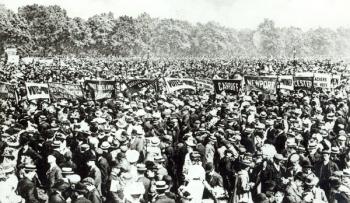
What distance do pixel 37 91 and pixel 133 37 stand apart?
83948 millimetres

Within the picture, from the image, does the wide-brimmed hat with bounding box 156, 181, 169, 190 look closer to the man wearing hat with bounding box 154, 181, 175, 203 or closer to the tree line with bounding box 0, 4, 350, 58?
the man wearing hat with bounding box 154, 181, 175, 203

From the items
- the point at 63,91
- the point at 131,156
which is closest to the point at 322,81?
the point at 63,91

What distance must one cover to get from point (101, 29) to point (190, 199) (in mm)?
89158

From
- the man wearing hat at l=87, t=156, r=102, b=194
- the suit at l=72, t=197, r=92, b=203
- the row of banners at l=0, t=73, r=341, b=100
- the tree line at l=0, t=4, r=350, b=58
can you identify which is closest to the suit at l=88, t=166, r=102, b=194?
the man wearing hat at l=87, t=156, r=102, b=194

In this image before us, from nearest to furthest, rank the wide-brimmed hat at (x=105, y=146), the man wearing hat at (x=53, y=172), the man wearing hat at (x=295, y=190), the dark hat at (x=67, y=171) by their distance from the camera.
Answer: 1. the man wearing hat at (x=295, y=190)
2. the dark hat at (x=67, y=171)
3. the man wearing hat at (x=53, y=172)
4. the wide-brimmed hat at (x=105, y=146)

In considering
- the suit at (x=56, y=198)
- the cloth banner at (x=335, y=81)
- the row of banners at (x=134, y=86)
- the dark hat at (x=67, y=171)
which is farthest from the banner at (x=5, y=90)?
the cloth banner at (x=335, y=81)

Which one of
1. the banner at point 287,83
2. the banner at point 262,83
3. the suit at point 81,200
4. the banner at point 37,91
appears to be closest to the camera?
the suit at point 81,200

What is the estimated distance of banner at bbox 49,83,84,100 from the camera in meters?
14.2

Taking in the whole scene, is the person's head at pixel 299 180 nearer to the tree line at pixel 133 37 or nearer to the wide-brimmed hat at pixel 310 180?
the wide-brimmed hat at pixel 310 180

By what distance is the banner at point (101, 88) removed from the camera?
1459cm

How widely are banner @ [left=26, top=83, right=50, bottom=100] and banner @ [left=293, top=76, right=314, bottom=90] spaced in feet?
29.1

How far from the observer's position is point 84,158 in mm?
8047

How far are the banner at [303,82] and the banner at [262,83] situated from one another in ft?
4.74

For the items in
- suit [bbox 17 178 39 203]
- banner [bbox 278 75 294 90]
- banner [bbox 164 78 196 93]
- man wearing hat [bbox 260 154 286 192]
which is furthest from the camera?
banner [bbox 164 78 196 93]
